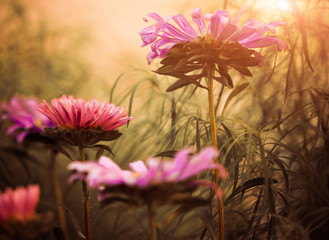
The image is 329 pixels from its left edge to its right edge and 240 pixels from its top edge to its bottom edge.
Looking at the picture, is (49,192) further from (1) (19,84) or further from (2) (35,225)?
(2) (35,225)

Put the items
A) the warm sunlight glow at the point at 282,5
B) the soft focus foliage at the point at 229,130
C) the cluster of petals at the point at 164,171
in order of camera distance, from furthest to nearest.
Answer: the warm sunlight glow at the point at 282,5
the soft focus foliage at the point at 229,130
the cluster of petals at the point at 164,171

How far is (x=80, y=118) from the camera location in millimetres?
285

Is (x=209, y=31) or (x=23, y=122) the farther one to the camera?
(x=23, y=122)

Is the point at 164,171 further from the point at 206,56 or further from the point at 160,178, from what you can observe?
the point at 206,56

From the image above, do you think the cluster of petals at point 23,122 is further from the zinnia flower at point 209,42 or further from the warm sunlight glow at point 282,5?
the warm sunlight glow at point 282,5

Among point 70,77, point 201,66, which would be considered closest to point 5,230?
point 201,66

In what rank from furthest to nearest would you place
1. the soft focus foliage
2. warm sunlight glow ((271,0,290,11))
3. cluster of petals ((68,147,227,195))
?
warm sunlight glow ((271,0,290,11))
the soft focus foliage
cluster of petals ((68,147,227,195))

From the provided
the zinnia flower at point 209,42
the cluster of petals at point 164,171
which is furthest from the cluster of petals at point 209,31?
the cluster of petals at point 164,171

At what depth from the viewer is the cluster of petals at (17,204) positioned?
198 mm

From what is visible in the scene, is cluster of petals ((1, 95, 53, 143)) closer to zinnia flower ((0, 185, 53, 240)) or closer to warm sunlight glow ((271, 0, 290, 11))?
zinnia flower ((0, 185, 53, 240))

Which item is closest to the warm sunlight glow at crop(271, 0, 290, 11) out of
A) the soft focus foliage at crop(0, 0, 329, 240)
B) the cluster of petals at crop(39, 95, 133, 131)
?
the soft focus foliage at crop(0, 0, 329, 240)

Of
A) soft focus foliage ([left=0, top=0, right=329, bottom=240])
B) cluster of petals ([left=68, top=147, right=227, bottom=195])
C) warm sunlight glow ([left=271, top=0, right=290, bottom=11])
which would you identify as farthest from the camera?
warm sunlight glow ([left=271, top=0, right=290, bottom=11])

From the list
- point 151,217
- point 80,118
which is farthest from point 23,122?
point 151,217

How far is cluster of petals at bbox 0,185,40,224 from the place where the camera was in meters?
0.20
